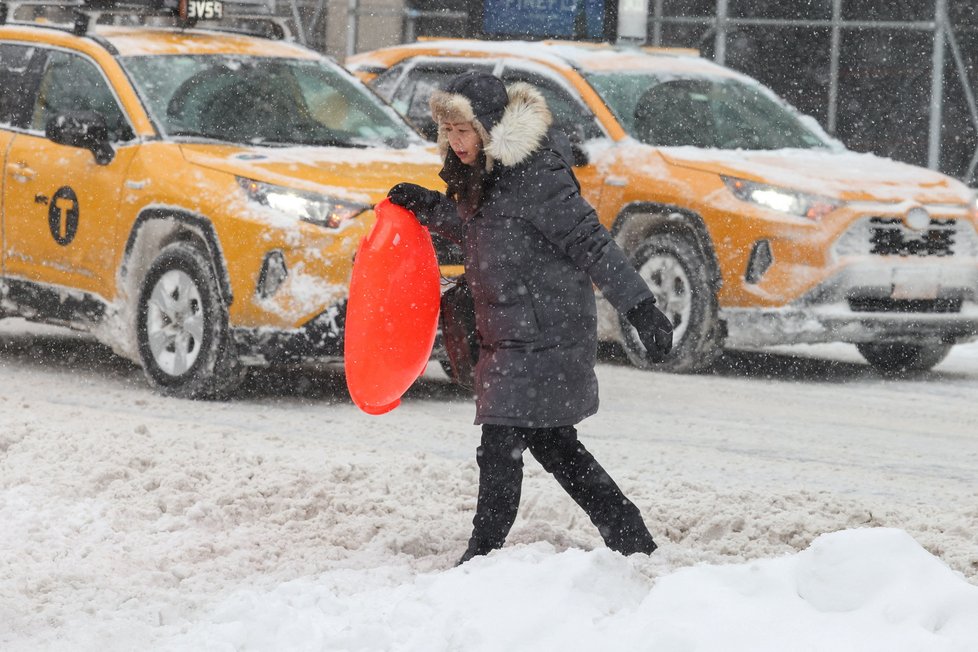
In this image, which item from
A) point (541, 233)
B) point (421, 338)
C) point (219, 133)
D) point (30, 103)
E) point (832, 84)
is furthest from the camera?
point (832, 84)

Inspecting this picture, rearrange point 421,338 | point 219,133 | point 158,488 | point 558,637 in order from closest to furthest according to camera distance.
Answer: point 558,637 < point 421,338 < point 158,488 < point 219,133

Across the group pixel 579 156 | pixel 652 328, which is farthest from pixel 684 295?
pixel 652 328

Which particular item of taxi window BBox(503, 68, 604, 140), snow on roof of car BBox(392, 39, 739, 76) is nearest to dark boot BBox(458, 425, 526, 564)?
taxi window BBox(503, 68, 604, 140)

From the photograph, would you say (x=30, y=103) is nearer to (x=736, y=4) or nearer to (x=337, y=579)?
(x=337, y=579)

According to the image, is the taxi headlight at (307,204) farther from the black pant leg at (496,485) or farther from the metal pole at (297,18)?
the metal pole at (297,18)

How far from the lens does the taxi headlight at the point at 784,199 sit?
1050 cm

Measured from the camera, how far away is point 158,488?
6988 mm

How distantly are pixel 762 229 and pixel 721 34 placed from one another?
8.03 metres

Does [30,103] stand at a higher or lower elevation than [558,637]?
higher

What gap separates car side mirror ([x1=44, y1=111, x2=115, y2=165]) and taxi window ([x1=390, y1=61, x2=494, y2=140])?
114 inches

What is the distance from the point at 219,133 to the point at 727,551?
4.51 m

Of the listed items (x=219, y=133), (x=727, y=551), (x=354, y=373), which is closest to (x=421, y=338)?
(x=354, y=373)

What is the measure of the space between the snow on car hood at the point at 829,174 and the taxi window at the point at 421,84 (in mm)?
1864

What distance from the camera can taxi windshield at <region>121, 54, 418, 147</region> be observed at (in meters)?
9.92
